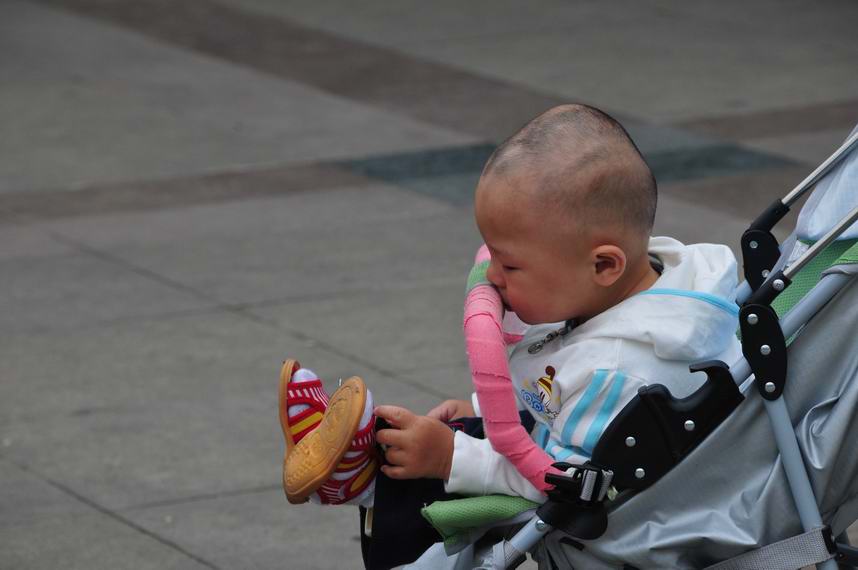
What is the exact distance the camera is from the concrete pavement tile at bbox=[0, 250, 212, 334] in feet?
19.2

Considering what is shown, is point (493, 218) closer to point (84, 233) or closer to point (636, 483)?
point (636, 483)

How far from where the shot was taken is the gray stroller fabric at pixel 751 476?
2.71 meters

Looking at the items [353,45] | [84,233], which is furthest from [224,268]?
[353,45]

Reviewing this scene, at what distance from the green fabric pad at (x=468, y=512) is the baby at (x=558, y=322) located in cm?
2

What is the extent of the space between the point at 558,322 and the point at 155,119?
6.27 m

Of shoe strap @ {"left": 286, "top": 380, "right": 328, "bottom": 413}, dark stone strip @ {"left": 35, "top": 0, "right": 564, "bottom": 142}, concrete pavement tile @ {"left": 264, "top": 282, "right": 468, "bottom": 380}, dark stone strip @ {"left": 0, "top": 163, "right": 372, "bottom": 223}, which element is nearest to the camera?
shoe strap @ {"left": 286, "top": 380, "right": 328, "bottom": 413}

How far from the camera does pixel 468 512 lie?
9.19 ft

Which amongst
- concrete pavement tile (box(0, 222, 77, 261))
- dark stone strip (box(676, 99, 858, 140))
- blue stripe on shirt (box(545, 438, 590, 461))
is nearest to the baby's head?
blue stripe on shirt (box(545, 438, 590, 461))

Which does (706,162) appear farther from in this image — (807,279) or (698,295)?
(698,295)

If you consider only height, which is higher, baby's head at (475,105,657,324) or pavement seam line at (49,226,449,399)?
baby's head at (475,105,657,324)

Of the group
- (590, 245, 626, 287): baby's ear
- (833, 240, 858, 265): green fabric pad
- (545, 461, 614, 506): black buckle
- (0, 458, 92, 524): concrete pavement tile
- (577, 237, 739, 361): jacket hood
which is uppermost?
(833, 240, 858, 265): green fabric pad

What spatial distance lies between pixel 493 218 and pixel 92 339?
122 inches

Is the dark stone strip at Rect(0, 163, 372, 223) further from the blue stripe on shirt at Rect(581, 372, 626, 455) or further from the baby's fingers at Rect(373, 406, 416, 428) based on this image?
the blue stripe on shirt at Rect(581, 372, 626, 455)

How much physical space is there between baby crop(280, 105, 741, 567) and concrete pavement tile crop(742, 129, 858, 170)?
5.04 metres
